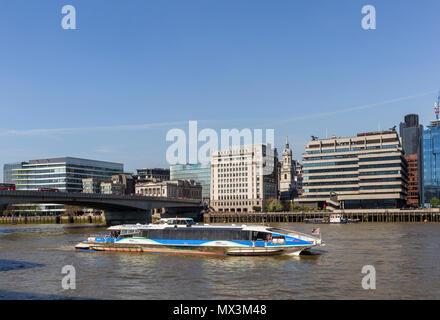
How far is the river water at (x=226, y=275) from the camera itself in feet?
89.5

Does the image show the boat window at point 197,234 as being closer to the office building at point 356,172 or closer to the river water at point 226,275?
the river water at point 226,275

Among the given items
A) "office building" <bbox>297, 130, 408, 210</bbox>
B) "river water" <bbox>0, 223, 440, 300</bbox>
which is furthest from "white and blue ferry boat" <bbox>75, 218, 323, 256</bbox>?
"office building" <bbox>297, 130, 408, 210</bbox>

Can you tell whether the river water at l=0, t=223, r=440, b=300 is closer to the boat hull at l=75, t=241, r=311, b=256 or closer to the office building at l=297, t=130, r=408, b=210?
the boat hull at l=75, t=241, r=311, b=256

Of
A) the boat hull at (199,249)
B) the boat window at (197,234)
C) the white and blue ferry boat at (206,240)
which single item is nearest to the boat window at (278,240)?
the white and blue ferry boat at (206,240)

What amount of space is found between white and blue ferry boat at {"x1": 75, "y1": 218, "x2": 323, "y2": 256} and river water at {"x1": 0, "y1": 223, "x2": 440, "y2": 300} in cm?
127

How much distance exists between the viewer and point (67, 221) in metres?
167

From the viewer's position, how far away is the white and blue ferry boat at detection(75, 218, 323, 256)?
4472cm

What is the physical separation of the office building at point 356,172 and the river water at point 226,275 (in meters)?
109

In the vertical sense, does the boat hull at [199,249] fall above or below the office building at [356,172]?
below

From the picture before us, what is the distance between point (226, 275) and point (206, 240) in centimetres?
1387

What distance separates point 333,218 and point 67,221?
94.3m

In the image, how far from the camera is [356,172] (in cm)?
16062
